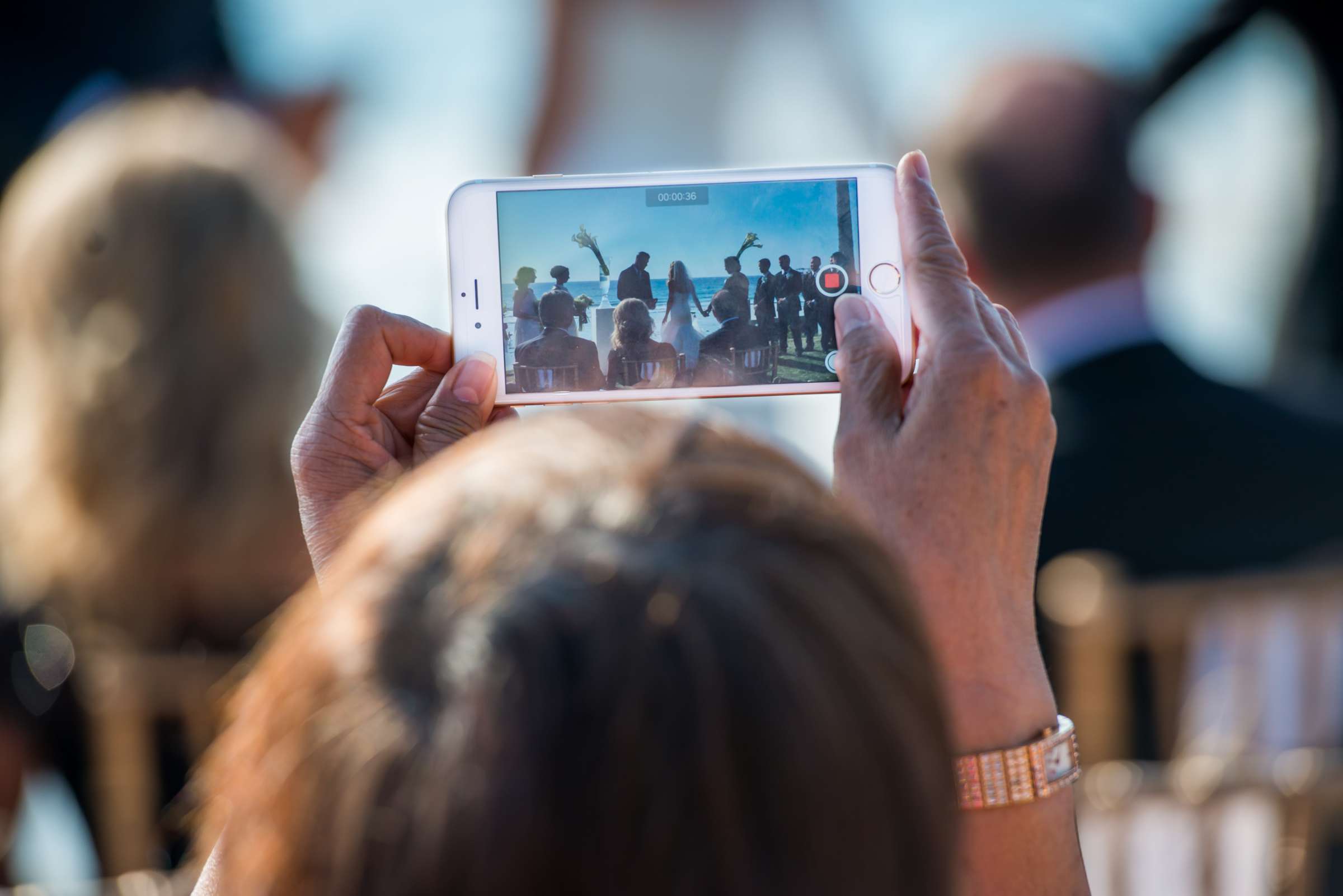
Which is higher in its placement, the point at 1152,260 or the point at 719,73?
the point at 719,73

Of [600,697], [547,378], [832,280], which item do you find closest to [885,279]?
[832,280]

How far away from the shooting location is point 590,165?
446cm

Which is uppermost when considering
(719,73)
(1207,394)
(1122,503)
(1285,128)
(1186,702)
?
(719,73)

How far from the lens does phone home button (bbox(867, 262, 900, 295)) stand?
144 centimetres

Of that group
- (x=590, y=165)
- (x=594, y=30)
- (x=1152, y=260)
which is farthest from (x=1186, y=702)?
(x=594, y=30)

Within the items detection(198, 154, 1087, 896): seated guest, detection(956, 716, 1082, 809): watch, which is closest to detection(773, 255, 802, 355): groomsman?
detection(956, 716, 1082, 809): watch

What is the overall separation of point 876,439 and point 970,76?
2516mm

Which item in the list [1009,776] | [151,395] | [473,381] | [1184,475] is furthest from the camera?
[1184,475]

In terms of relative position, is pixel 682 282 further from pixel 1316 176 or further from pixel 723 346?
pixel 1316 176

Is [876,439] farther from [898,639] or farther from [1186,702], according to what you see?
[1186,702]

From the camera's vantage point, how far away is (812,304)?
4.71 feet

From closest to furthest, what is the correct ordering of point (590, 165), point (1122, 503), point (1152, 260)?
point (1122, 503) → point (1152, 260) → point (590, 165)

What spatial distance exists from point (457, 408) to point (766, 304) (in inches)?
14.3

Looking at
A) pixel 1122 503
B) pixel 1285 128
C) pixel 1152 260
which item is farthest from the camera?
pixel 1285 128
